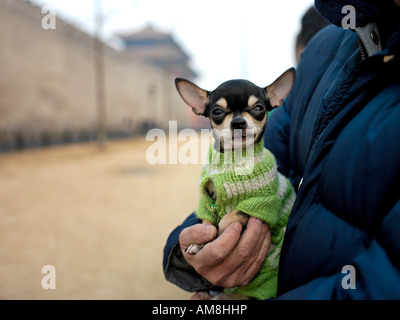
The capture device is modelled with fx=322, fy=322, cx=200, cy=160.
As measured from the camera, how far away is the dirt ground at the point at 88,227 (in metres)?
3.16

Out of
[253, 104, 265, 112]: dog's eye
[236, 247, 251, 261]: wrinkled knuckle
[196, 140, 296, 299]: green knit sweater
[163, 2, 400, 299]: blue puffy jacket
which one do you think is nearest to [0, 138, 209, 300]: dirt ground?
[196, 140, 296, 299]: green knit sweater

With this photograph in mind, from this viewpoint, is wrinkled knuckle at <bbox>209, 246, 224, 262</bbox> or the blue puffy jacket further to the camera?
wrinkled knuckle at <bbox>209, 246, 224, 262</bbox>

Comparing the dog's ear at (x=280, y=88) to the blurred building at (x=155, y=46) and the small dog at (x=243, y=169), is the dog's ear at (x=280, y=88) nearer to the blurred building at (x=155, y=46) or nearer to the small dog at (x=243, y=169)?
the small dog at (x=243, y=169)

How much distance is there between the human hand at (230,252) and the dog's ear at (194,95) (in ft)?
1.88

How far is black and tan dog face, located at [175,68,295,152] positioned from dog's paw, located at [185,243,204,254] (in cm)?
41

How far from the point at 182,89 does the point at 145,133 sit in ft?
73.7

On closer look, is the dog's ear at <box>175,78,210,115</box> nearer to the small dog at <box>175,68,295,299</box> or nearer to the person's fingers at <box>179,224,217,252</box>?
the small dog at <box>175,68,295,299</box>

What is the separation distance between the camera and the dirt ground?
3.16 meters

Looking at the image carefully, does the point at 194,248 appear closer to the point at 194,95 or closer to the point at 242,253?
the point at 242,253

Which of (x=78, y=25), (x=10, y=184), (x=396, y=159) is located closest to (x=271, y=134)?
(x=396, y=159)

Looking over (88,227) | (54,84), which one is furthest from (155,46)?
(88,227)

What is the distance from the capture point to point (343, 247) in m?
0.71

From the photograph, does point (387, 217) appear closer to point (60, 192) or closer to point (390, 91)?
point (390, 91)
